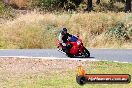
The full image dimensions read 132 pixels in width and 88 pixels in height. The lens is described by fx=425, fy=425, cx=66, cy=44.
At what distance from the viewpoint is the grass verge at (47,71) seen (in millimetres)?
10641

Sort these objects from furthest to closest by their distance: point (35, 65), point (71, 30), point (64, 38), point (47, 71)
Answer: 1. point (71, 30)
2. point (64, 38)
3. point (35, 65)
4. point (47, 71)

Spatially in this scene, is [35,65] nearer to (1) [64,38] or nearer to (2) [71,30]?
(1) [64,38]

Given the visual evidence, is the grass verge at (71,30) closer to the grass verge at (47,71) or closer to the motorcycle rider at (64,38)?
the motorcycle rider at (64,38)

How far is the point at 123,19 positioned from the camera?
25797 mm

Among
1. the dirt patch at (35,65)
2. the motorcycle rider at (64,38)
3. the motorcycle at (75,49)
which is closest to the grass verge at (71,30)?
the motorcycle rider at (64,38)

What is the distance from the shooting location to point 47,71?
13281 millimetres

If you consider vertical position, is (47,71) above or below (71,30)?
above

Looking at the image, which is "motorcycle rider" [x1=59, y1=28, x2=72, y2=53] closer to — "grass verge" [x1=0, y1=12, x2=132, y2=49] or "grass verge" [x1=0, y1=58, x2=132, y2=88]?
"grass verge" [x1=0, y1=58, x2=132, y2=88]

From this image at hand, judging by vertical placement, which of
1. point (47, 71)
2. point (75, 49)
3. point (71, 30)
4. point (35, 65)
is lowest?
point (71, 30)

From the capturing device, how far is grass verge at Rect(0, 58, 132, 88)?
1064 cm

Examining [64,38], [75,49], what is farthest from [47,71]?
[75,49]

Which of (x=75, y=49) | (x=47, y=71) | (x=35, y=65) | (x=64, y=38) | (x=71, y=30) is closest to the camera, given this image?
(x=47, y=71)

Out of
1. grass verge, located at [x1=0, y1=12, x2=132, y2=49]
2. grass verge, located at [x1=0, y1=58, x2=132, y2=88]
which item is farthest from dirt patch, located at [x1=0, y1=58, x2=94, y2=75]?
grass verge, located at [x1=0, y1=12, x2=132, y2=49]

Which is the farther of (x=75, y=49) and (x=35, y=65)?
(x=75, y=49)
